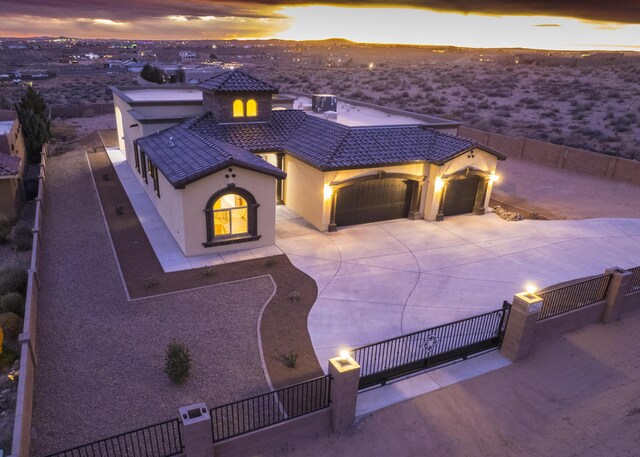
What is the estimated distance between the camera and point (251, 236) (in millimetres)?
19016

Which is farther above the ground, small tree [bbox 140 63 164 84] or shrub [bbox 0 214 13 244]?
small tree [bbox 140 63 164 84]

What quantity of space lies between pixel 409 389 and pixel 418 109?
49183 mm

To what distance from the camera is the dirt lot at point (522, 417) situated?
32.5 feet

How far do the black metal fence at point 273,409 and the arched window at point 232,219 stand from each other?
29.4ft

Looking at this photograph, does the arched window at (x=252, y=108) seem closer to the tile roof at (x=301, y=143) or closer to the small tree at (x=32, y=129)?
the tile roof at (x=301, y=143)

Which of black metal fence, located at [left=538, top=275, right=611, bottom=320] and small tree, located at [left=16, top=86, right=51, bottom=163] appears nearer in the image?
black metal fence, located at [left=538, top=275, right=611, bottom=320]

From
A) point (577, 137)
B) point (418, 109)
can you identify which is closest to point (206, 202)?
point (577, 137)

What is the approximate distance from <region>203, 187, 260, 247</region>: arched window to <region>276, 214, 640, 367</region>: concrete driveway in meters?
1.70

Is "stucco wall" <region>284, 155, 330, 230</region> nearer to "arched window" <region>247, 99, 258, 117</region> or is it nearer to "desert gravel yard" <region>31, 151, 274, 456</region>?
"arched window" <region>247, 99, 258, 117</region>

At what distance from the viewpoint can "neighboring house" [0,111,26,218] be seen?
22125mm

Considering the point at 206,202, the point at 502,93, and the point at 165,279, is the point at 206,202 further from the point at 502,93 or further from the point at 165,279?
the point at 502,93

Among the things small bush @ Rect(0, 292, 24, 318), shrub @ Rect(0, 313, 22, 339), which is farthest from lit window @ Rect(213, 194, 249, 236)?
shrub @ Rect(0, 313, 22, 339)

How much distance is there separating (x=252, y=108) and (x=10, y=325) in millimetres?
15254

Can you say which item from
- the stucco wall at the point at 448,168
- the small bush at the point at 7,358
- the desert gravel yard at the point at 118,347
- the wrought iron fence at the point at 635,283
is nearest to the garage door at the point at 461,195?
the stucco wall at the point at 448,168
